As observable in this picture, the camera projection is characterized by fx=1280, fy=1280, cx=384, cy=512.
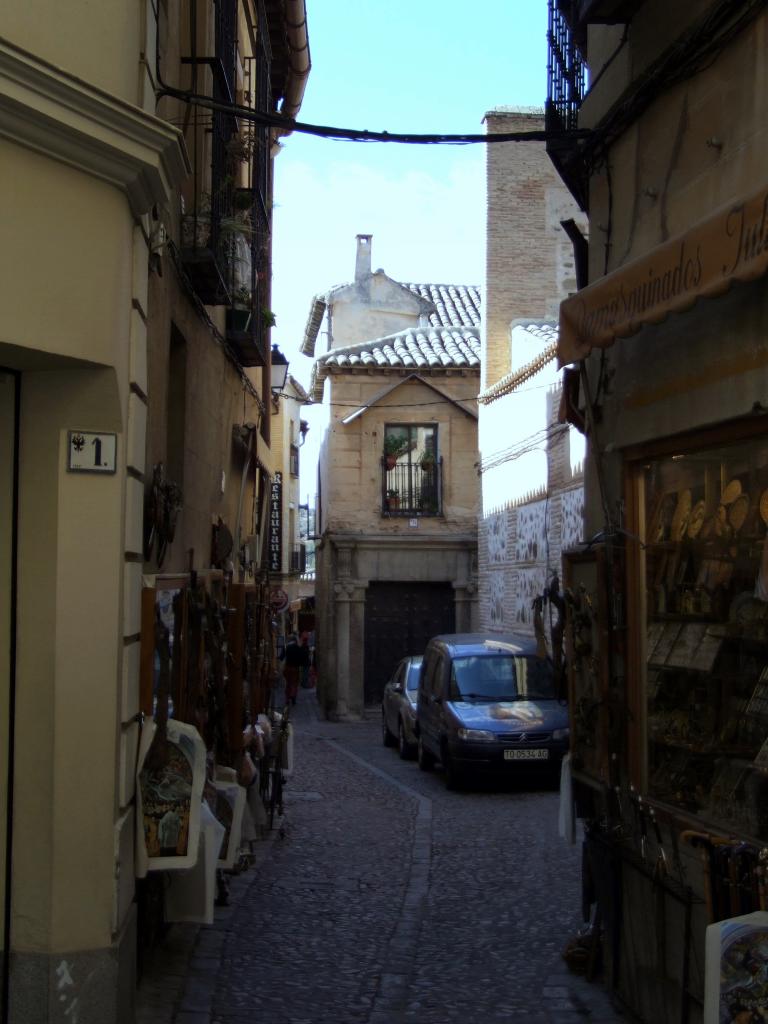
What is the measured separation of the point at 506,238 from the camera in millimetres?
26078

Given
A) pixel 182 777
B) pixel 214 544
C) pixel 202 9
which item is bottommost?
pixel 182 777

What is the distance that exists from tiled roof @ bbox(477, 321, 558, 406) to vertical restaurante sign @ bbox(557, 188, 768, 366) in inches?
495

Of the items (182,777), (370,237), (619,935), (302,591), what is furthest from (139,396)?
(302,591)

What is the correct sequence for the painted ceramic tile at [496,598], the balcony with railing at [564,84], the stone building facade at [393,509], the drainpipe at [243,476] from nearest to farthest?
the balcony with railing at [564,84], the drainpipe at [243,476], the painted ceramic tile at [496,598], the stone building facade at [393,509]

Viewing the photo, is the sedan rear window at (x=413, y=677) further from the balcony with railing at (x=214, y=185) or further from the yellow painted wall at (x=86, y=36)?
the yellow painted wall at (x=86, y=36)

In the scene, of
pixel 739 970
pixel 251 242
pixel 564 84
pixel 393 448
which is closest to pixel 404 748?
pixel 251 242

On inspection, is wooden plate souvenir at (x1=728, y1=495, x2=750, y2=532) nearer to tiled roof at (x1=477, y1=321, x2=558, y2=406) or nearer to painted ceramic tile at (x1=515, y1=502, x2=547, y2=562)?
tiled roof at (x1=477, y1=321, x2=558, y2=406)

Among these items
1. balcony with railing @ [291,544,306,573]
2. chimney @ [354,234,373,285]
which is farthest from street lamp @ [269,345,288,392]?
balcony with railing @ [291,544,306,573]

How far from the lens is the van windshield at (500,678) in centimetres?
1606

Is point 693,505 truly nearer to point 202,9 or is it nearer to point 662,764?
point 662,764

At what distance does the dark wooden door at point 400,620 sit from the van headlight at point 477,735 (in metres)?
13.1

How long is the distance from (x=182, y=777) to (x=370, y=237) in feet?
99.9

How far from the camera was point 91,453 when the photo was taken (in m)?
5.60

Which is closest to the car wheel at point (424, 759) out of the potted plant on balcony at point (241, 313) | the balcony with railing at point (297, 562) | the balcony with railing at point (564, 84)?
the potted plant on balcony at point (241, 313)
